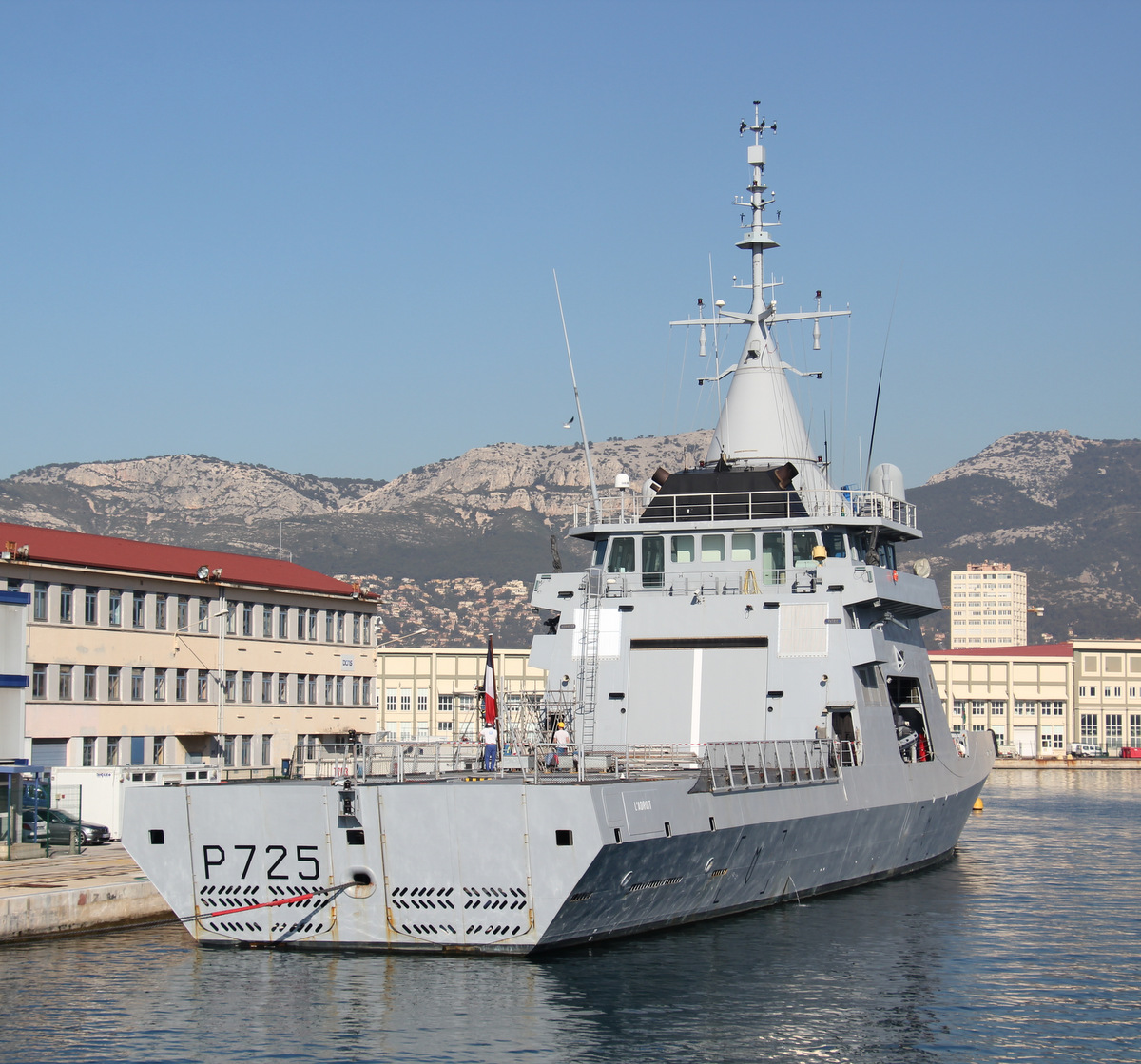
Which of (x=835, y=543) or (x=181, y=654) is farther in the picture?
(x=181, y=654)

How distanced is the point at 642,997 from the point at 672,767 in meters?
5.81

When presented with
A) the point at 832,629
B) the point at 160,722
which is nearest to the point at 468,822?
the point at 832,629

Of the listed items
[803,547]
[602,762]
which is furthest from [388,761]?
[803,547]

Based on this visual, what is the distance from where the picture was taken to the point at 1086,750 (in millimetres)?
102062

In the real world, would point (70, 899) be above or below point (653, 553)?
below

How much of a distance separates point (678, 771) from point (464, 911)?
4.77 metres

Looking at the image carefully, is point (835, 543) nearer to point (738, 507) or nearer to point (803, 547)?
point (803, 547)

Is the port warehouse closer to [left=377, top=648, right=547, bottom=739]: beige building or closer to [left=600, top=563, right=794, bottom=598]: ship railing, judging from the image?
[left=600, top=563, right=794, bottom=598]: ship railing

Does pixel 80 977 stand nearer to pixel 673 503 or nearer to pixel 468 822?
pixel 468 822

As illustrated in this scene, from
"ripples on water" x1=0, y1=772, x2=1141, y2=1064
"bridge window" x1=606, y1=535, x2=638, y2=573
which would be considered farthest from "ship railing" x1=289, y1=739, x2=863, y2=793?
"bridge window" x1=606, y1=535, x2=638, y2=573

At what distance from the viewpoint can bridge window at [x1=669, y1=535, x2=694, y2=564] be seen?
28547mm

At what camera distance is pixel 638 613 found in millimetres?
27141

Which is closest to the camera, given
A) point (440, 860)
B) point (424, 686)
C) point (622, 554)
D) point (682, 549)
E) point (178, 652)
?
point (440, 860)

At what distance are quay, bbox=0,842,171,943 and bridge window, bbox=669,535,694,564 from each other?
38.3 feet
